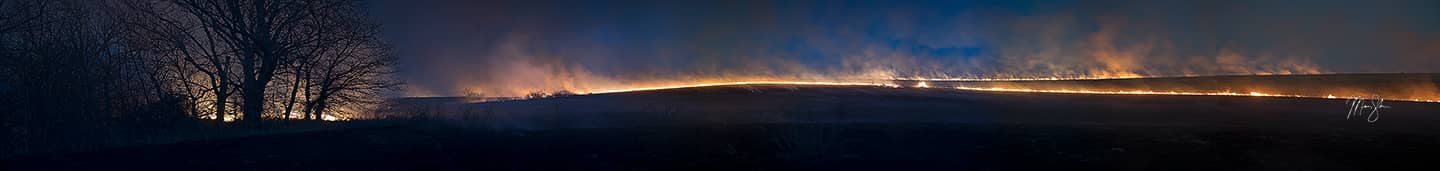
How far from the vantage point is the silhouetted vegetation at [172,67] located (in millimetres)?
16656

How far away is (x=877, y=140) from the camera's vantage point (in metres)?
20.4

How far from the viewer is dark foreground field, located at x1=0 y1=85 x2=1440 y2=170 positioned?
15.1m

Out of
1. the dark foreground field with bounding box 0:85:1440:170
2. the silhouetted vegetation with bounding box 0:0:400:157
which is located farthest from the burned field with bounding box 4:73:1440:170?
the silhouetted vegetation with bounding box 0:0:400:157

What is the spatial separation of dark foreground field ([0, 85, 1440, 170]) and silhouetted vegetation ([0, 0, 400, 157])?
167 cm

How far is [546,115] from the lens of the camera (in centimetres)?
3091

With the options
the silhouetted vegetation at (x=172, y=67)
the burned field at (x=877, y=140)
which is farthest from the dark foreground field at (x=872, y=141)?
the silhouetted vegetation at (x=172, y=67)

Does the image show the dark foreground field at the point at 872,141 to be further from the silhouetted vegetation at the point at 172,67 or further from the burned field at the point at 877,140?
the silhouetted vegetation at the point at 172,67

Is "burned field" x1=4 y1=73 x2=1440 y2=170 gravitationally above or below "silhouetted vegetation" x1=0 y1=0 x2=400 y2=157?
below

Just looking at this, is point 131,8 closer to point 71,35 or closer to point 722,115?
point 71,35

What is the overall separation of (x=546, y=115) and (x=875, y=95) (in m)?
18.4

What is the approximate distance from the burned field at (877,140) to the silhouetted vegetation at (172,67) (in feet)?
5.83

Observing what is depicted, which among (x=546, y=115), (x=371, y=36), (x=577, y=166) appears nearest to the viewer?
→ (x=577, y=166)

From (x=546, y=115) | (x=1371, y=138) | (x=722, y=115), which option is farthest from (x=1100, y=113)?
(x=546, y=115)

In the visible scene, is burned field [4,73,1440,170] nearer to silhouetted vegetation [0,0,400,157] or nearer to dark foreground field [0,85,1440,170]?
dark foreground field [0,85,1440,170]
